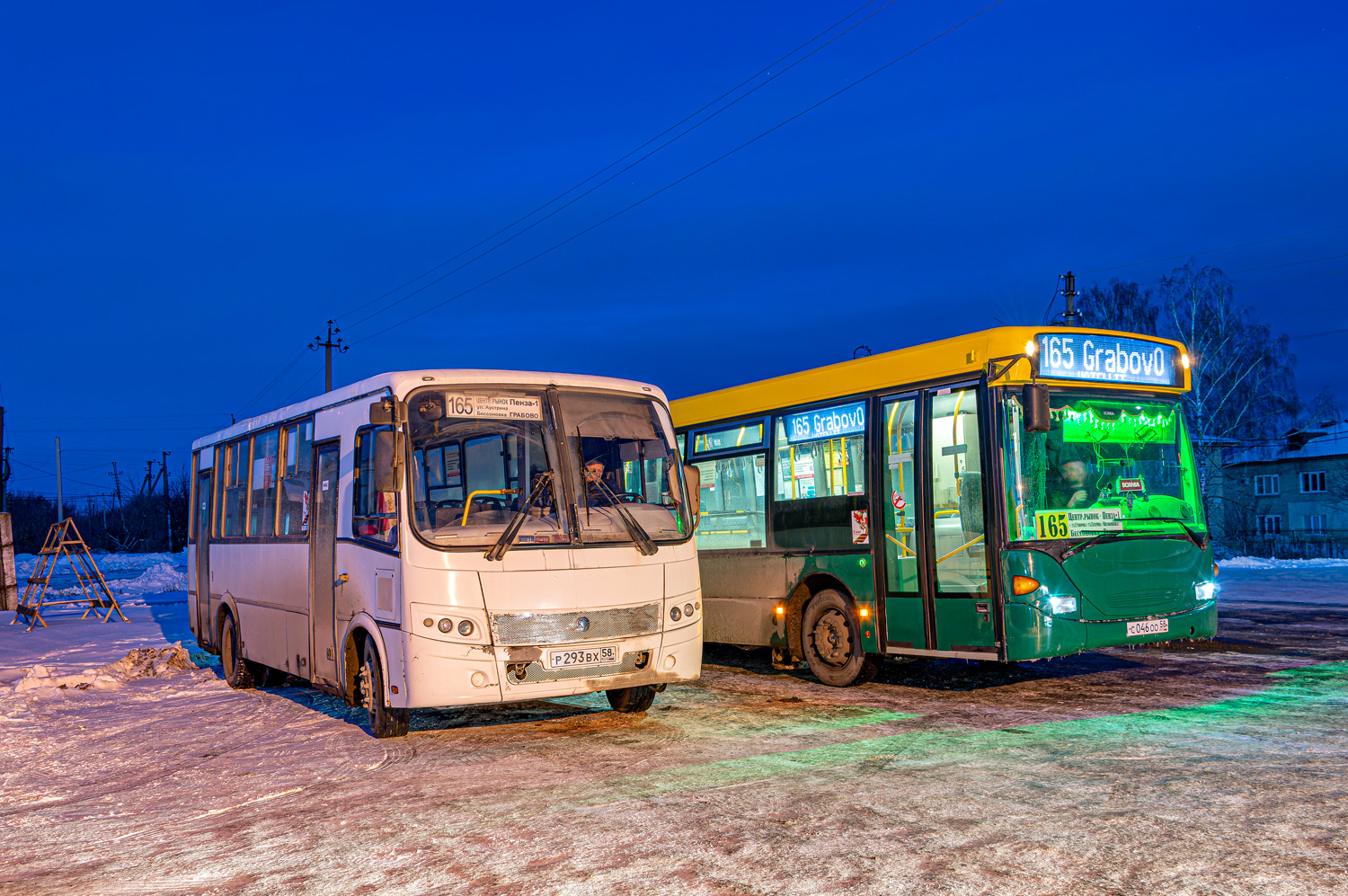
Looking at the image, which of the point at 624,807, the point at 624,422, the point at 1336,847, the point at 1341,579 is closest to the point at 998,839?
the point at 1336,847

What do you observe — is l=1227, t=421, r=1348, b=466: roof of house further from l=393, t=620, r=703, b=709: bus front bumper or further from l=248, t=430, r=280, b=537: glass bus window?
l=393, t=620, r=703, b=709: bus front bumper

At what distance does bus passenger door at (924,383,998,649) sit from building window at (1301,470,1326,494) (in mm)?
59485

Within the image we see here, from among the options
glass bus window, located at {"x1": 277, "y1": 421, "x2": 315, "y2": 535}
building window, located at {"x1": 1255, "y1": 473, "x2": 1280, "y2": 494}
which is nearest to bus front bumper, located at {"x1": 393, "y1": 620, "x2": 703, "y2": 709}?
glass bus window, located at {"x1": 277, "y1": 421, "x2": 315, "y2": 535}

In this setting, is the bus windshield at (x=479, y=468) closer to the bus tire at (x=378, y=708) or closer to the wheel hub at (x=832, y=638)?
the bus tire at (x=378, y=708)

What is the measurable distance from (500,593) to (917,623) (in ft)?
13.6

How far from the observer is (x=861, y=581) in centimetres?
1096

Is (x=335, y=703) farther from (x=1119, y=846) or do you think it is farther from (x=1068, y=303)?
(x=1068, y=303)

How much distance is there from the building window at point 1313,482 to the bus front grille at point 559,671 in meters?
62.3

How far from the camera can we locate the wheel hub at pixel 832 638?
11.2 m

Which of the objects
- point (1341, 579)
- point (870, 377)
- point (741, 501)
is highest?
point (870, 377)

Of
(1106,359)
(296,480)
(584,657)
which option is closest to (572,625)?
(584,657)

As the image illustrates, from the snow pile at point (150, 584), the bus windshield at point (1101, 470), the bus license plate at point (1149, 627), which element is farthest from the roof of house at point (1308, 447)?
the bus license plate at point (1149, 627)

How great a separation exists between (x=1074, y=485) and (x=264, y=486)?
8171 millimetres

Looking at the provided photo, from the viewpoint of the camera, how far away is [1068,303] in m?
33.1
